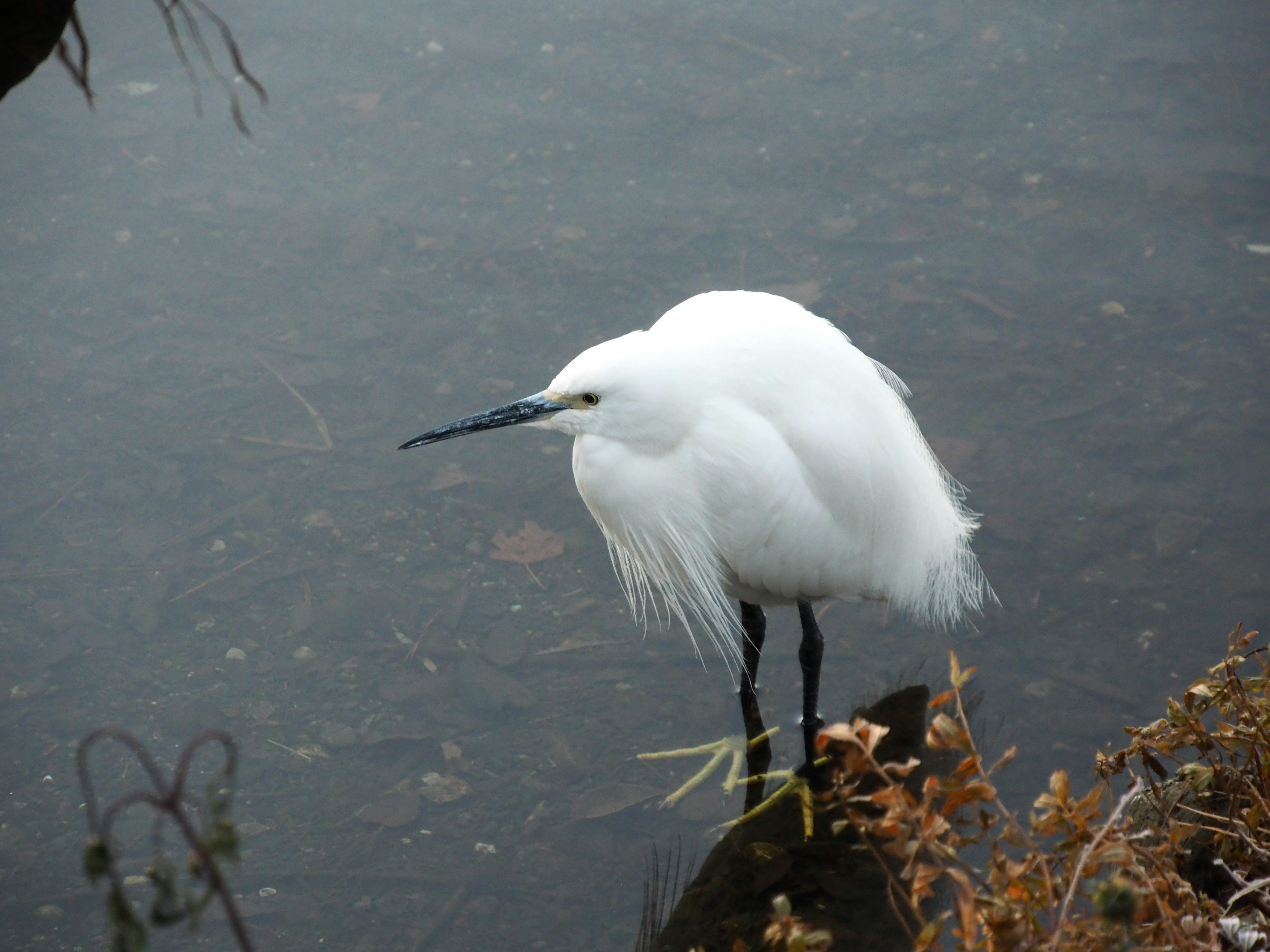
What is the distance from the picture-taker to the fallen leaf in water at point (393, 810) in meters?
2.66

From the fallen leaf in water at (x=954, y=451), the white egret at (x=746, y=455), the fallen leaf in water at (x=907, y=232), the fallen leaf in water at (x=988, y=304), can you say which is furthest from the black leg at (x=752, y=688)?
the fallen leaf in water at (x=907, y=232)

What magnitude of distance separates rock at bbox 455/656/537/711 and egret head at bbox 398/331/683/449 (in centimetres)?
80

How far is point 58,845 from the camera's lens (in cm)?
260

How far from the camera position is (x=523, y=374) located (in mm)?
3783

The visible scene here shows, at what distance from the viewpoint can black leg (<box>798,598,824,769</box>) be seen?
271 cm

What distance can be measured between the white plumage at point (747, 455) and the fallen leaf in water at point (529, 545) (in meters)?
0.63

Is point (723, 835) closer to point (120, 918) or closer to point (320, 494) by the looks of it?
point (320, 494)

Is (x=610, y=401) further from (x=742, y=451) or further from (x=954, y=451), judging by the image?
(x=954, y=451)

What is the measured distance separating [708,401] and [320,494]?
5.12 ft

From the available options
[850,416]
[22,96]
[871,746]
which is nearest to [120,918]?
[871,746]

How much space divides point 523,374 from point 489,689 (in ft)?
3.95

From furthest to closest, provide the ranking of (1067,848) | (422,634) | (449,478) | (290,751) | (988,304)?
(988,304)
(449,478)
(422,634)
(290,751)
(1067,848)

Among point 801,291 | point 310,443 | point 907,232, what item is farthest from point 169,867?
point 907,232

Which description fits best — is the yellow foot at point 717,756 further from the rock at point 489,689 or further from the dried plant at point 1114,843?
the dried plant at point 1114,843
